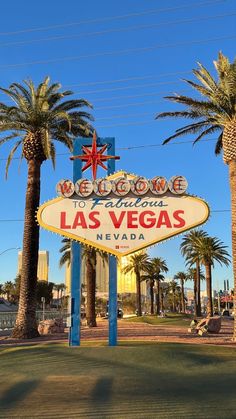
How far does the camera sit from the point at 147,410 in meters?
8.17

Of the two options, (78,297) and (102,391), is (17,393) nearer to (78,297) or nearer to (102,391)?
(102,391)

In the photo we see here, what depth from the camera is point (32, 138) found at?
2636cm

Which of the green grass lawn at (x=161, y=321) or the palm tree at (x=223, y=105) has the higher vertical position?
the palm tree at (x=223, y=105)

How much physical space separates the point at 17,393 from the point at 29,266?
16.3 meters

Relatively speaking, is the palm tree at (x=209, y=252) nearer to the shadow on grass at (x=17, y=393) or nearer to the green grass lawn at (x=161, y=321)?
the green grass lawn at (x=161, y=321)

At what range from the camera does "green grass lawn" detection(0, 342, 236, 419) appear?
820 centimetres

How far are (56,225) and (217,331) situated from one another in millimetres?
19376

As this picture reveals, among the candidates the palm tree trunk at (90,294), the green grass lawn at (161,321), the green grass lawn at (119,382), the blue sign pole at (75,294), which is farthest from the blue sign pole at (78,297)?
the green grass lawn at (161,321)

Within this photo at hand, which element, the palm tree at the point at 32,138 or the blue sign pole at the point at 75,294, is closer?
the blue sign pole at the point at 75,294

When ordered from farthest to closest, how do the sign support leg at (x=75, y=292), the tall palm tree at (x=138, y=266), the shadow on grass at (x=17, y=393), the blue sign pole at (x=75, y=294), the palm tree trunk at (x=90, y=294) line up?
the tall palm tree at (x=138, y=266), the palm tree trunk at (x=90, y=294), the sign support leg at (x=75, y=292), the blue sign pole at (x=75, y=294), the shadow on grass at (x=17, y=393)

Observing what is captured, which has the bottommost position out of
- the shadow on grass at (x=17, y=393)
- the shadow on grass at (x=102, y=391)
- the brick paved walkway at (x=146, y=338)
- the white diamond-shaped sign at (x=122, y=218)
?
the brick paved walkway at (x=146, y=338)

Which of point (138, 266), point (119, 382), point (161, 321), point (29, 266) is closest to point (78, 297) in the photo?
point (119, 382)

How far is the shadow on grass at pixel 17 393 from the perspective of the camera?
8805 millimetres

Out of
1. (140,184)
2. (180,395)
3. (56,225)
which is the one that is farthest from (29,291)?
(180,395)
